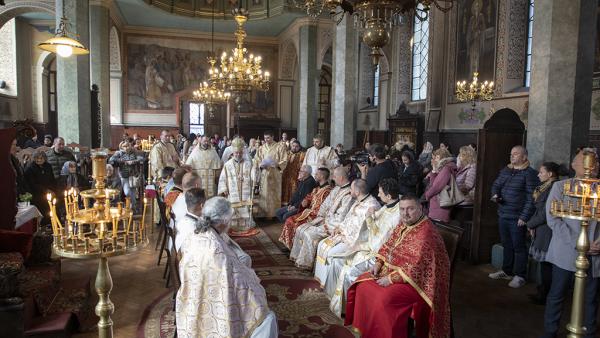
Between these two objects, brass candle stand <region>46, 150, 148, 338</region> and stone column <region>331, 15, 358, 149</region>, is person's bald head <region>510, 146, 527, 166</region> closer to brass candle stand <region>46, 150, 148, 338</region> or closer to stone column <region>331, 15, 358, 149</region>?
brass candle stand <region>46, 150, 148, 338</region>

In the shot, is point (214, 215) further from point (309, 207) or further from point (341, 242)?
point (309, 207)

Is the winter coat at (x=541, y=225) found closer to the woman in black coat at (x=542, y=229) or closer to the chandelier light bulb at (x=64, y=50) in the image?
the woman in black coat at (x=542, y=229)

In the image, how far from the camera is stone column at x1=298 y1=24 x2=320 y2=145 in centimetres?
1645

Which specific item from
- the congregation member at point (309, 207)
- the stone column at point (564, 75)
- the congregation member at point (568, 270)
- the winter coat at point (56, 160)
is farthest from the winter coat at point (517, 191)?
the winter coat at point (56, 160)

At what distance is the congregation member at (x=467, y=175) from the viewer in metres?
7.07

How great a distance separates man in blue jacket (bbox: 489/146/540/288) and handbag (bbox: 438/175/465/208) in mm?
828

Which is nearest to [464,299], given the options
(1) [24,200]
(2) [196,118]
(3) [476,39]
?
(1) [24,200]

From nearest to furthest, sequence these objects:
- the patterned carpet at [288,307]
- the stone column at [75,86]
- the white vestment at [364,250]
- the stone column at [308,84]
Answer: the patterned carpet at [288,307]
the white vestment at [364,250]
the stone column at [75,86]
the stone column at [308,84]

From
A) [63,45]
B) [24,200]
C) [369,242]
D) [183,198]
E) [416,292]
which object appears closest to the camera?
[416,292]

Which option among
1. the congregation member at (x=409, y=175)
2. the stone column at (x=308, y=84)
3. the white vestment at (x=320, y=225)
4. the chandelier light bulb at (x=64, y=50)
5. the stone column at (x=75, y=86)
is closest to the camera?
the white vestment at (x=320, y=225)

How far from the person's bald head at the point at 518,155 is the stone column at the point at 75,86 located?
9.37 meters

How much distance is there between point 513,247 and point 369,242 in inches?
93.6

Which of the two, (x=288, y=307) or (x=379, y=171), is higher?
(x=379, y=171)

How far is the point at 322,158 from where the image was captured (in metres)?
10.1
